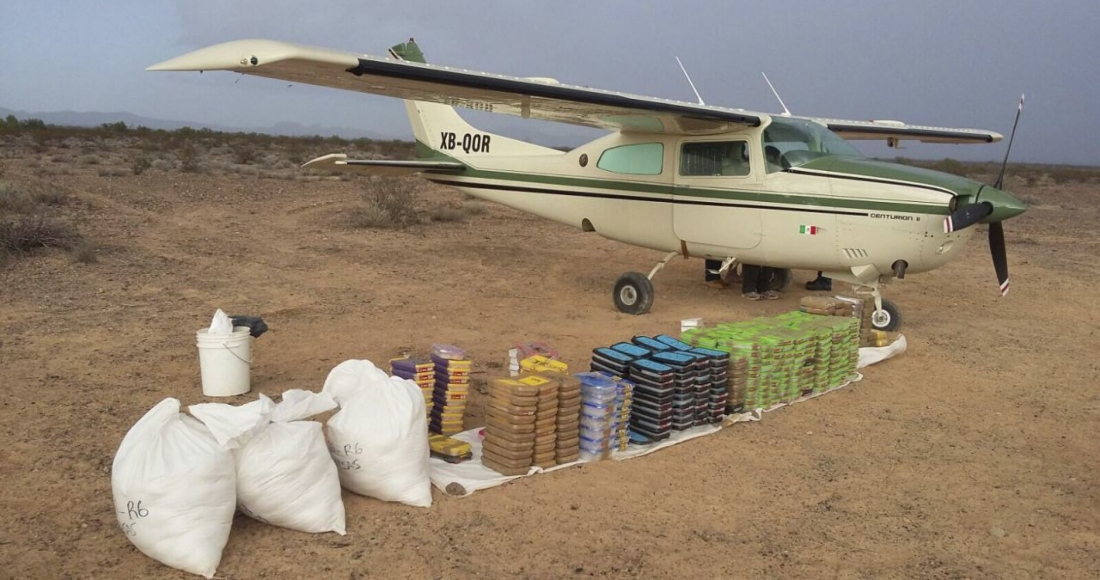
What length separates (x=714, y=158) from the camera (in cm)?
910

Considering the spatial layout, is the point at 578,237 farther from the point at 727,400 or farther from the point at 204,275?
the point at 727,400

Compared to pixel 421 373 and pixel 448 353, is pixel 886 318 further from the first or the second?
pixel 421 373

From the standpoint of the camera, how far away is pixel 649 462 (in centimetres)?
486

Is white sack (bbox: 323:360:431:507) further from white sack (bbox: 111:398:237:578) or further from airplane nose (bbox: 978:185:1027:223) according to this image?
airplane nose (bbox: 978:185:1027:223)

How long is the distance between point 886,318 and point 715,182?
8.25 feet

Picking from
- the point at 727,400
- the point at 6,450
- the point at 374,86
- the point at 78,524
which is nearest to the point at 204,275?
the point at 374,86

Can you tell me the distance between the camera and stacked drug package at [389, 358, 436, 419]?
4.92m

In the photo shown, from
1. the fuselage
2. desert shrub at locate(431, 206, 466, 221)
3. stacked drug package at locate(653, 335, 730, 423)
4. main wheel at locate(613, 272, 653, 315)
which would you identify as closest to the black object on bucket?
stacked drug package at locate(653, 335, 730, 423)

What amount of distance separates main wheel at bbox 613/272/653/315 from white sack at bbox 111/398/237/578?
6.43m

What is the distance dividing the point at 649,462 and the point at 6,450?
4061 millimetres

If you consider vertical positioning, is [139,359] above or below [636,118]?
below

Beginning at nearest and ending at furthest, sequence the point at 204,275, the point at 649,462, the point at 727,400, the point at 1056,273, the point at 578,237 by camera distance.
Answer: the point at 649,462, the point at 727,400, the point at 204,275, the point at 1056,273, the point at 578,237

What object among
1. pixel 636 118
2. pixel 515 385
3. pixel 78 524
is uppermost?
pixel 636 118

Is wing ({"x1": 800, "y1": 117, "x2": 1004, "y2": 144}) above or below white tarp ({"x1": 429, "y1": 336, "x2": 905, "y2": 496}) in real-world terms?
above
